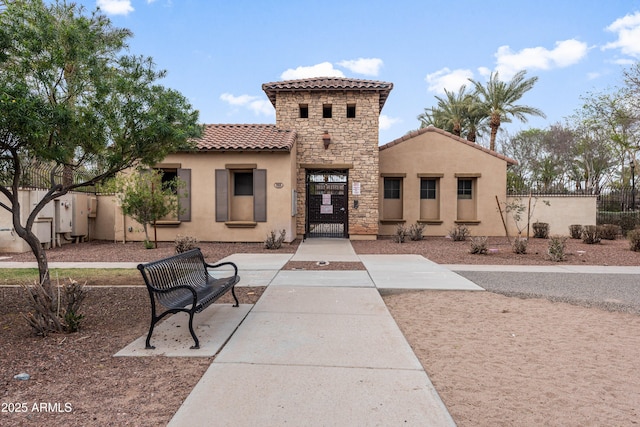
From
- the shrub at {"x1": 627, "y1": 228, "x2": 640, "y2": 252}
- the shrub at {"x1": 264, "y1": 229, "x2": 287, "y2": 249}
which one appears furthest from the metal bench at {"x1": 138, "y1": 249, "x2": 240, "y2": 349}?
the shrub at {"x1": 627, "y1": 228, "x2": 640, "y2": 252}

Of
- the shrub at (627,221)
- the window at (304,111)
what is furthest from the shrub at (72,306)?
the shrub at (627,221)

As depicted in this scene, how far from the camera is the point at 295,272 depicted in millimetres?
8797

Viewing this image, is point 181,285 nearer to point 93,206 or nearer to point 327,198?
point 327,198

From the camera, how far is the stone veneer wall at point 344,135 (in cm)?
1619

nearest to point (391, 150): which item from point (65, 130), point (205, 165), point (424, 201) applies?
point (424, 201)

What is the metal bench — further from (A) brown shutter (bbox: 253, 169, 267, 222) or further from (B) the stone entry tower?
(B) the stone entry tower

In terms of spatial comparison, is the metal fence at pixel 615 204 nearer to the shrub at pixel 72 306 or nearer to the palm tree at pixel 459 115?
the palm tree at pixel 459 115

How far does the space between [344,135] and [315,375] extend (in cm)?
1357

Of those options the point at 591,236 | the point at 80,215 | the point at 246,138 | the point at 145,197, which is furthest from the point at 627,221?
the point at 80,215

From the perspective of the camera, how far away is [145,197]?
1247cm

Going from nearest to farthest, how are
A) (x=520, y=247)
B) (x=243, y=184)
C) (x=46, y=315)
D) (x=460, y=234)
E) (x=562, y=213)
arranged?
(x=46, y=315)
(x=520, y=247)
(x=243, y=184)
(x=460, y=234)
(x=562, y=213)

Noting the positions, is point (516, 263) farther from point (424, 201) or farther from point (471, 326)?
point (424, 201)

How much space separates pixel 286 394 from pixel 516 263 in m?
9.31

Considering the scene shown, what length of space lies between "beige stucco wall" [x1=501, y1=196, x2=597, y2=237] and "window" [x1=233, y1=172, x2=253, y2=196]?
39.1 feet
